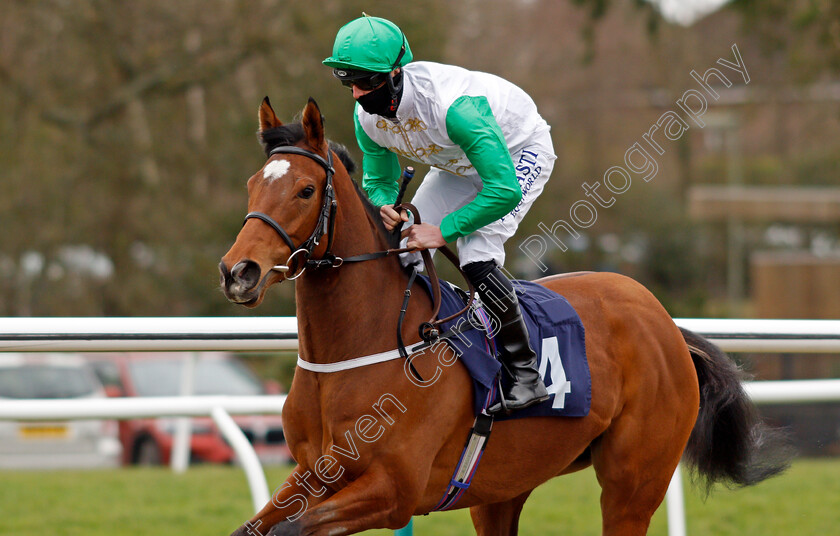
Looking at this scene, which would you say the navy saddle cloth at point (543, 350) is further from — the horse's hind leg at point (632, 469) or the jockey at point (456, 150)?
the horse's hind leg at point (632, 469)

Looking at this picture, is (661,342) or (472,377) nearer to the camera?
(472,377)

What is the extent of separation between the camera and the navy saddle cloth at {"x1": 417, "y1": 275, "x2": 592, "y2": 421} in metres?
3.05

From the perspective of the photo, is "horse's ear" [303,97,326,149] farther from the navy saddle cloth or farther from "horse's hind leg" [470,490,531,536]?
"horse's hind leg" [470,490,531,536]

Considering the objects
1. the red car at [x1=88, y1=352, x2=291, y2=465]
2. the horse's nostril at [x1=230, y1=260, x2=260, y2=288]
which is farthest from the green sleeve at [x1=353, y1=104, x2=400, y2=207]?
the red car at [x1=88, y1=352, x2=291, y2=465]

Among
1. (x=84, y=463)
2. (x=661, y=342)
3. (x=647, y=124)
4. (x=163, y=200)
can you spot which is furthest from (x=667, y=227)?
(x=661, y=342)

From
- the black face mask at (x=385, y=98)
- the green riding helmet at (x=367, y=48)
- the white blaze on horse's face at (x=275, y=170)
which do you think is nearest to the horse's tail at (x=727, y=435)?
the black face mask at (x=385, y=98)

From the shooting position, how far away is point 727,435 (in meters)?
3.72

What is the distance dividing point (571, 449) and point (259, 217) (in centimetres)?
143

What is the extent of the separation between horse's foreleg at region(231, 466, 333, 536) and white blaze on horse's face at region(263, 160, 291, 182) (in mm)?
920

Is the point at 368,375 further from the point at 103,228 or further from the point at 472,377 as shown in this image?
the point at 103,228

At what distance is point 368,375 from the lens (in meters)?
2.86

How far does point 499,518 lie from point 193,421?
6.64 m

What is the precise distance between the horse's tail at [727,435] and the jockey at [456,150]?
0.94m

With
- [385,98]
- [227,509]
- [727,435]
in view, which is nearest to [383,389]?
[385,98]
